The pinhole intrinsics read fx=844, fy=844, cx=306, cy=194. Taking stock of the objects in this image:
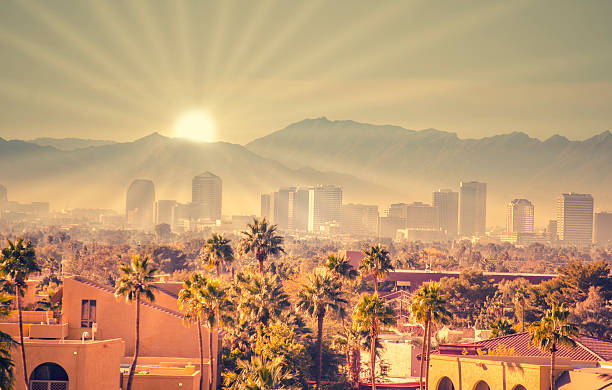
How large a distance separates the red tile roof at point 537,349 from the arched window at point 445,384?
3777 millimetres

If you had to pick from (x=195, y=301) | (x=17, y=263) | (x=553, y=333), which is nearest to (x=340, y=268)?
(x=195, y=301)

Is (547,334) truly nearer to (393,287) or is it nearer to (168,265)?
(393,287)

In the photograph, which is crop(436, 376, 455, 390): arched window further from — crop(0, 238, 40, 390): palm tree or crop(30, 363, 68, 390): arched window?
crop(0, 238, 40, 390): palm tree

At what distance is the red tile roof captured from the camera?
5792 cm

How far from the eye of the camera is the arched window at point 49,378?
4878 centimetres

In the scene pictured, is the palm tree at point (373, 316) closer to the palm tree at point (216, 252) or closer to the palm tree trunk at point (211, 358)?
the palm tree trunk at point (211, 358)

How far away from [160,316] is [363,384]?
19142mm

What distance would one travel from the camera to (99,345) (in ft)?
161

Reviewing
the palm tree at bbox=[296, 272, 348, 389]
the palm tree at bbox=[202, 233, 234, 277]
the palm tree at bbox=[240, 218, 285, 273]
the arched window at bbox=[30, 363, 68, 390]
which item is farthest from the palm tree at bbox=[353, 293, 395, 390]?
the palm tree at bbox=[240, 218, 285, 273]

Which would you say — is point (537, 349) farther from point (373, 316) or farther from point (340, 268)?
point (340, 268)

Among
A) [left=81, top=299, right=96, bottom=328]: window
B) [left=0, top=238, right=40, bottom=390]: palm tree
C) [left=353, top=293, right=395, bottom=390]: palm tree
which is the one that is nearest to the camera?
[left=0, top=238, right=40, bottom=390]: palm tree

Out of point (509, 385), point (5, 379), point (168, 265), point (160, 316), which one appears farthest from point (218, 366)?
point (168, 265)

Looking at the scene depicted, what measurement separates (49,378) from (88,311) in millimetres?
10020

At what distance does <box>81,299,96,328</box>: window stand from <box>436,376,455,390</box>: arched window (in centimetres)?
2441
